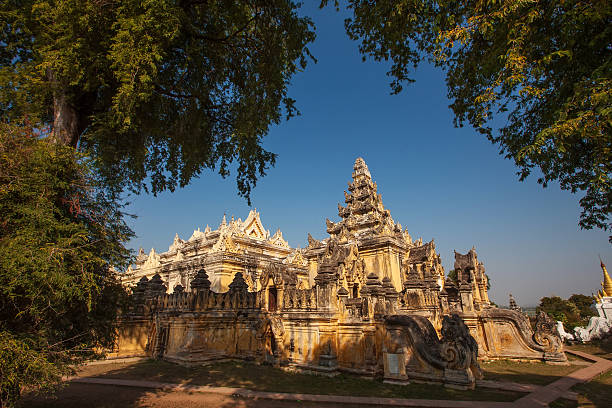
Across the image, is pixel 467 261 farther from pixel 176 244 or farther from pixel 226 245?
pixel 176 244

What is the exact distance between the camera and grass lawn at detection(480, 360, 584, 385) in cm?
1042

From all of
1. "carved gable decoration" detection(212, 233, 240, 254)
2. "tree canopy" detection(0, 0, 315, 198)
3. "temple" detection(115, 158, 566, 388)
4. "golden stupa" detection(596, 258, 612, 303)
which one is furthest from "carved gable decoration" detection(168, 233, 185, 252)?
"golden stupa" detection(596, 258, 612, 303)

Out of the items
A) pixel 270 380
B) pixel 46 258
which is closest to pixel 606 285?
pixel 270 380

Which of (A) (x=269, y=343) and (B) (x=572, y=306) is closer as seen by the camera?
(A) (x=269, y=343)

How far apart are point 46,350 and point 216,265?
70.8ft

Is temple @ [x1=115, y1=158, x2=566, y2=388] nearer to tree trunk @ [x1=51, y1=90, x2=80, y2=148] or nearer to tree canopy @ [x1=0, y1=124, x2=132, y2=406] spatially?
tree canopy @ [x1=0, y1=124, x2=132, y2=406]

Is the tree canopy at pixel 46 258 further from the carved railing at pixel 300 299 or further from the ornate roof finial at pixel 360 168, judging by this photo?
the ornate roof finial at pixel 360 168

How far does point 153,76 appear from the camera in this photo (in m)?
6.85

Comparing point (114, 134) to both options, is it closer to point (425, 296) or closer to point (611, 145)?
point (611, 145)

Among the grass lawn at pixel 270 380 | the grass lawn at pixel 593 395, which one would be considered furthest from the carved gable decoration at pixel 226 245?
the grass lawn at pixel 593 395

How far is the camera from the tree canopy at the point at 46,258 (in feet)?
15.4

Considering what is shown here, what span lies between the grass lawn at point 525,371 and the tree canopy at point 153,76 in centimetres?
1096

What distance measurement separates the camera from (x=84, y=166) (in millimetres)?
6020

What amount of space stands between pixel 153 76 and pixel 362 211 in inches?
807
